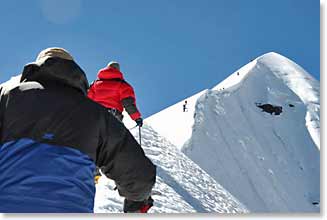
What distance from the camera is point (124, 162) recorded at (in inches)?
86.4

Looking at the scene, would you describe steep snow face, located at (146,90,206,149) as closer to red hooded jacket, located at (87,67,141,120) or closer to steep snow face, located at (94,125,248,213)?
steep snow face, located at (94,125,248,213)

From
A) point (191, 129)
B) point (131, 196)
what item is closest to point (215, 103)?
point (191, 129)

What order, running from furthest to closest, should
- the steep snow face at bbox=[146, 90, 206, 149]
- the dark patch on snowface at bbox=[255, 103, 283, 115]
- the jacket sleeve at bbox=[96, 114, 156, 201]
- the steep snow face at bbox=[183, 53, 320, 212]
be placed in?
the dark patch on snowface at bbox=[255, 103, 283, 115], the steep snow face at bbox=[183, 53, 320, 212], the steep snow face at bbox=[146, 90, 206, 149], the jacket sleeve at bbox=[96, 114, 156, 201]

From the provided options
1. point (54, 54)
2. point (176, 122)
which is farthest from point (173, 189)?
point (176, 122)

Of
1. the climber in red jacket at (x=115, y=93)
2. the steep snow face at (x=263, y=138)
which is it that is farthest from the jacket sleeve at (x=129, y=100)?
the steep snow face at (x=263, y=138)

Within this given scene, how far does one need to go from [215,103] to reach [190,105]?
4.37 meters

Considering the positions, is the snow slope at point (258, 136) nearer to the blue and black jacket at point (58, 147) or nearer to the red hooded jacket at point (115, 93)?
the red hooded jacket at point (115, 93)

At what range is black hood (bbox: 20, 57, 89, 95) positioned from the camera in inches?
89.1

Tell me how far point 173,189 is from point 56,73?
592 centimetres

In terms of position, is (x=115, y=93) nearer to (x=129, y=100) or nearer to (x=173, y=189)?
(x=129, y=100)

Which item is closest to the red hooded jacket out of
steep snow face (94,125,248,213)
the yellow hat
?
steep snow face (94,125,248,213)

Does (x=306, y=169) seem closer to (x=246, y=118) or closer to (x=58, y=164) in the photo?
(x=246, y=118)

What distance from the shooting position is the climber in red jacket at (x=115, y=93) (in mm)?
6836

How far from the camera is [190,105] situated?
42.3 metres
